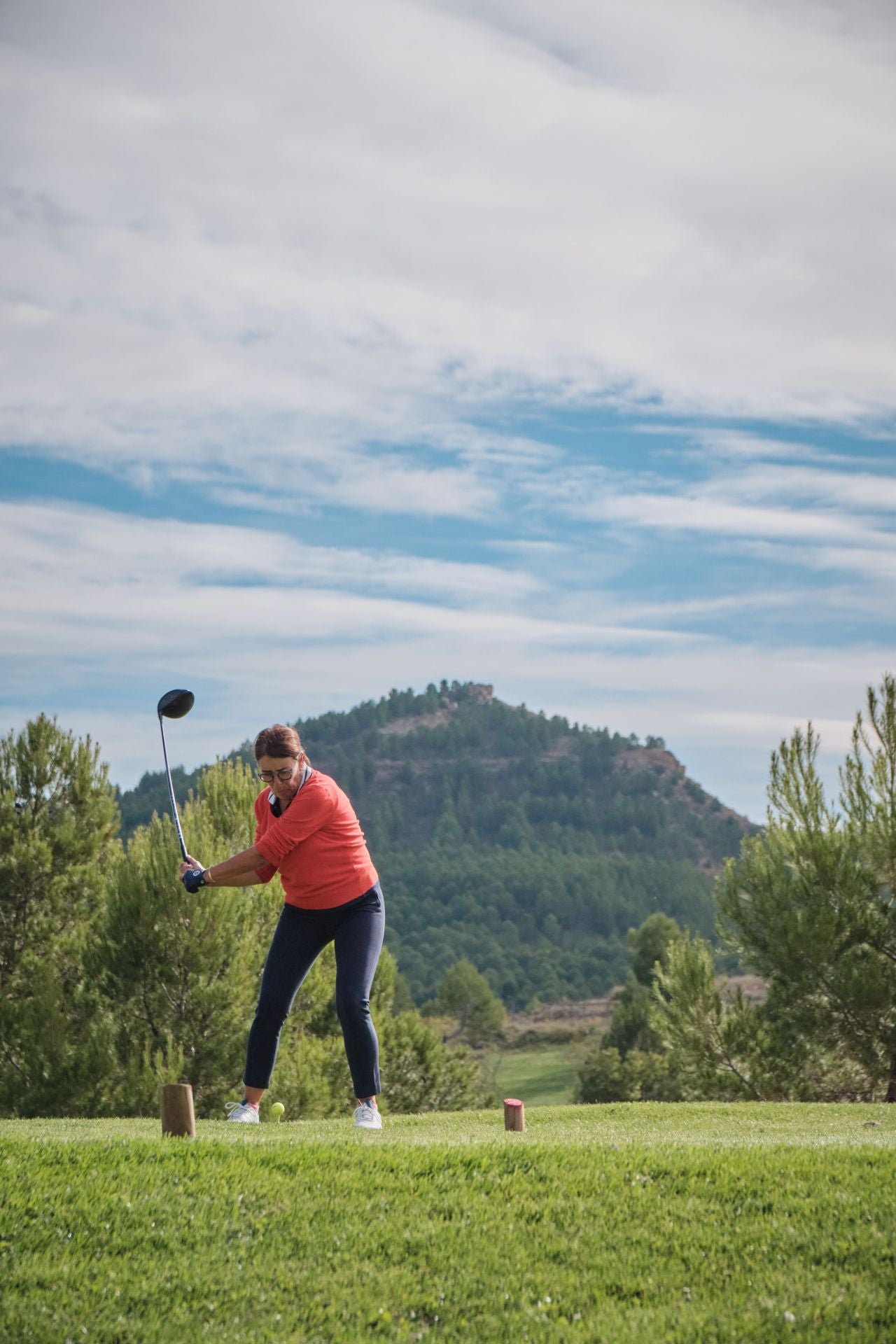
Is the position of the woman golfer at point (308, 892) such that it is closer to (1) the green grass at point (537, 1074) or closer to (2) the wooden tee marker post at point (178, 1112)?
(2) the wooden tee marker post at point (178, 1112)

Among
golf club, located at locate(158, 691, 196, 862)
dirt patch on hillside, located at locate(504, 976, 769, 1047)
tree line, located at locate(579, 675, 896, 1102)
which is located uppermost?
golf club, located at locate(158, 691, 196, 862)

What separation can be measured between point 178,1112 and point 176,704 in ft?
11.7

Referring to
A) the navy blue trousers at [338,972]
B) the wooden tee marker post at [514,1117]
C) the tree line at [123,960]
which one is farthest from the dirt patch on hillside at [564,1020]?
the navy blue trousers at [338,972]

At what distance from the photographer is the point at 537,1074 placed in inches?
4090

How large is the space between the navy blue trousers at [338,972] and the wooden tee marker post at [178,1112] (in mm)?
786

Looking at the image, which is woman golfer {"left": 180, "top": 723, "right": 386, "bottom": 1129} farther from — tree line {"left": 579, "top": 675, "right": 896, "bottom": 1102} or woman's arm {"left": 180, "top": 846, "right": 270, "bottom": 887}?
tree line {"left": 579, "top": 675, "right": 896, "bottom": 1102}

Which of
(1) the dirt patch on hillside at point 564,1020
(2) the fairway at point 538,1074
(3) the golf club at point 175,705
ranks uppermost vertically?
(3) the golf club at point 175,705

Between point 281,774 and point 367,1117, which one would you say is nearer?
point 281,774

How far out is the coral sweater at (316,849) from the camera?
26.9 ft

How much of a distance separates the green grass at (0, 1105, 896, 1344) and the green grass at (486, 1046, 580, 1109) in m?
85.4

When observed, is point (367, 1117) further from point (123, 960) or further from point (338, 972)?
point (123, 960)

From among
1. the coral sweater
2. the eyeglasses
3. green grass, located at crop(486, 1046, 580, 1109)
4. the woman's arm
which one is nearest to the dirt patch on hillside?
green grass, located at crop(486, 1046, 580, 1109)

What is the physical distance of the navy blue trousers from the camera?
820cm

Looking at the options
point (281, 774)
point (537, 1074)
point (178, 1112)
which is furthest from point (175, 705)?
point (537, 1074)
